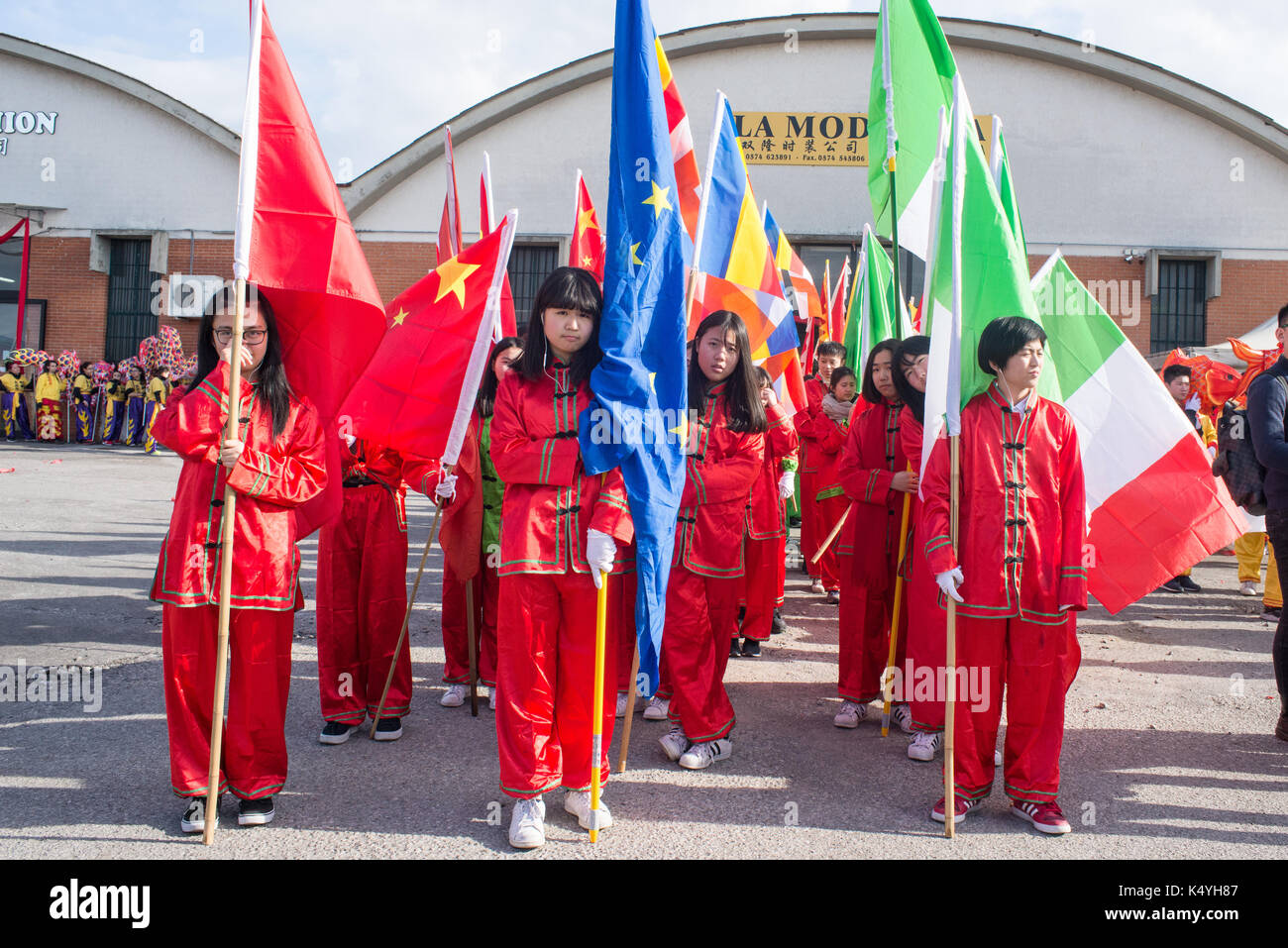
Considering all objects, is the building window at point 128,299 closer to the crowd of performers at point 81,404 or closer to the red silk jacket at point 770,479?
the crowd of performers at point 81,404

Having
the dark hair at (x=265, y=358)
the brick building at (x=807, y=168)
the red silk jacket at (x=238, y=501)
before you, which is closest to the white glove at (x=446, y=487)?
the red silk jacket at (x=238, y=501)

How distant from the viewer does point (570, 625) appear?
344cm

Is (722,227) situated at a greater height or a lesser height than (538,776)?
greater

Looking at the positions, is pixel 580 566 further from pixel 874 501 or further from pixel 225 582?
pixel 874 501

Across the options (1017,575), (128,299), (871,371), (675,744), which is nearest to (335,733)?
(675,744)

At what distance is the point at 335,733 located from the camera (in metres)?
4.31

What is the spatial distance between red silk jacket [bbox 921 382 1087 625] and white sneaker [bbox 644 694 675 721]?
1.85 metres

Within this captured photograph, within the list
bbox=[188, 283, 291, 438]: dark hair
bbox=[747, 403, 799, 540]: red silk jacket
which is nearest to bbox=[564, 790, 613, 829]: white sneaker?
bbox=[188, 283, 291, 438]: dark hair

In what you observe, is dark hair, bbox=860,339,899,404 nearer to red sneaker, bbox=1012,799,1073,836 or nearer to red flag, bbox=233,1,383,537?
red sneaker, bbox=1012,799,1073,836

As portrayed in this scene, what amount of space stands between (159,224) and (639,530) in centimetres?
2433

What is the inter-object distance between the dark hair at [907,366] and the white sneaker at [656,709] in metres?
1.93
